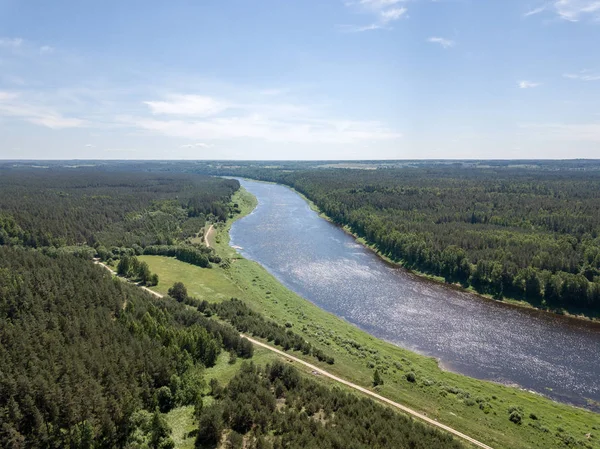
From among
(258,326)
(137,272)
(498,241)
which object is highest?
(498,241)

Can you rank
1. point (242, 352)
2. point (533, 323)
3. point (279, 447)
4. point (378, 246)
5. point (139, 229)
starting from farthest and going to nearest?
point (139, 229) < point (378, 246) < point (533, 323) < point (242, 352) < point (279, 447)

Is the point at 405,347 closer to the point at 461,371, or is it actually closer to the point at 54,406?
the point at 461,371

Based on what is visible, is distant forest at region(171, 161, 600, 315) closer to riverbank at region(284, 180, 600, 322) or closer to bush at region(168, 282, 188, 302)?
riverbank at region(284, 180, 600, 322)

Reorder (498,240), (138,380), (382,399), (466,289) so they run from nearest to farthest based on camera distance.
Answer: (138,380), (382,399), (466,289), (498,240)

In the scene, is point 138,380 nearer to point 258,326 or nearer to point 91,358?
point 91,358

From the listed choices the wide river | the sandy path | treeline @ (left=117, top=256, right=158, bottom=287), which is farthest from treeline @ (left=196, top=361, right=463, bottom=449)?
the sandy path

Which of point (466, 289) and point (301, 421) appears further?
point (466, 289)

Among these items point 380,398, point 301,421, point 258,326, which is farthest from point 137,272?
point 380,398

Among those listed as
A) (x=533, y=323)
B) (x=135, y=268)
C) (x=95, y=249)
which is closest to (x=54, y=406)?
(x=135, y=268)
